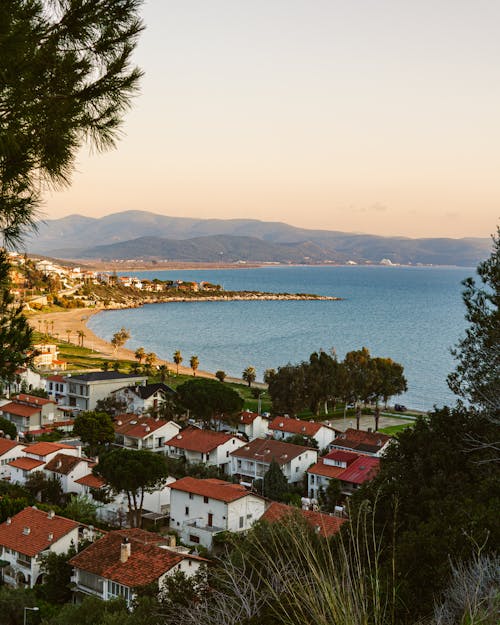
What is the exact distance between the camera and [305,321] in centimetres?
12275

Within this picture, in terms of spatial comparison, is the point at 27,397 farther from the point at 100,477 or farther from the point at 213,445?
the point at 100,477

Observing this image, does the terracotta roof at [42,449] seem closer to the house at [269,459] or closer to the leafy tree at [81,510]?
the leafy tree at [81,510]

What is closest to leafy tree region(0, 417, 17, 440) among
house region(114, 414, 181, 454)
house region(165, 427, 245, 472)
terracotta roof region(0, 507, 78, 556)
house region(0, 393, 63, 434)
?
house region(0, 393, 63, 434)

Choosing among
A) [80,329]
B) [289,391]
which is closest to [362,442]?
[289,391]

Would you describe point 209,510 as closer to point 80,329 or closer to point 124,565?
point 124,565

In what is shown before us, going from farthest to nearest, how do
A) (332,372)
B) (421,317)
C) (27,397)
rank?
(421,317) → (332,372) → (27,397)

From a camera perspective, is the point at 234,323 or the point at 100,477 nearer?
the point at 100,477

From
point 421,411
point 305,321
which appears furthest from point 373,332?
point 421,411

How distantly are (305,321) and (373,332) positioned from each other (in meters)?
18.7

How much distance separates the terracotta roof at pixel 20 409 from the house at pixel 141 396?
6597 millimetres

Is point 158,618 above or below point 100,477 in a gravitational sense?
above

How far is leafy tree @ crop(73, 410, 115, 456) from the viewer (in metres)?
31.4

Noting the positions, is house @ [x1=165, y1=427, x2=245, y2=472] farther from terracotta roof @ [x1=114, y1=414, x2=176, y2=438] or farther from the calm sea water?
the calm sea water

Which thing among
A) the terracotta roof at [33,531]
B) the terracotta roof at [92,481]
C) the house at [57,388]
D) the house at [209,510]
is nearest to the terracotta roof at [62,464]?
the terracotta roof at [92,481]
